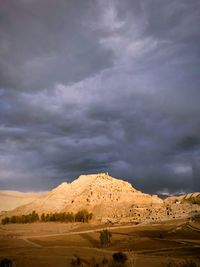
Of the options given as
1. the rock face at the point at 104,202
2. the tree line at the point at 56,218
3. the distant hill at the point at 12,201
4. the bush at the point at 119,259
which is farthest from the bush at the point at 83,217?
the distant hill at the point at 12,201

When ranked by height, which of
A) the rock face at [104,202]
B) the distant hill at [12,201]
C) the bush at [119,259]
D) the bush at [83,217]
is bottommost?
the bush at [119,259]

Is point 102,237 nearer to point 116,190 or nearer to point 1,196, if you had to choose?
point 116,190

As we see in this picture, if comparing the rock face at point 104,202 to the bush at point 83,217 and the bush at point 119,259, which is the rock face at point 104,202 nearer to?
the bush at point 83,217

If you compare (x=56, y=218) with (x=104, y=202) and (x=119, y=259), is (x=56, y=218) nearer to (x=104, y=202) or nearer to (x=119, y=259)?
(x=104, y=202)

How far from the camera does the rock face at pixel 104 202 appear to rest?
250 feet

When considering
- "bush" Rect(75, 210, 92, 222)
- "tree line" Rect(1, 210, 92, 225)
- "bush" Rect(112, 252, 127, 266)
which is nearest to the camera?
"bush" Rect(112, 252, 127, 266)

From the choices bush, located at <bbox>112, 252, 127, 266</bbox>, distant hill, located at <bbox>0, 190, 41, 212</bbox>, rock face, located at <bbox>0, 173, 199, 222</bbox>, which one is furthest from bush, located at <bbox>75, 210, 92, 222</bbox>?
distant hill, located at <bbox>0, 190, 41, 212</bbox>

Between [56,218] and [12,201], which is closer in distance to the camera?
[56,218]

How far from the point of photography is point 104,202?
9150 cm

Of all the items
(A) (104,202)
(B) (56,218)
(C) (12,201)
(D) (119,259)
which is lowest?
(D) (119,259)

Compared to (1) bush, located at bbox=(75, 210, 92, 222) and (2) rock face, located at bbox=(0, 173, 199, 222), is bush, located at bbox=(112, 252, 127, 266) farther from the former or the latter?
(1) bush, located at bbox=(75, 210, 92, 222)

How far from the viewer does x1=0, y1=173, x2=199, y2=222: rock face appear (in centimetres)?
7622

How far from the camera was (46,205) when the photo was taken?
100 metres

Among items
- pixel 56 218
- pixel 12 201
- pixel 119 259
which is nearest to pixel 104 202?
pixel 56 218
